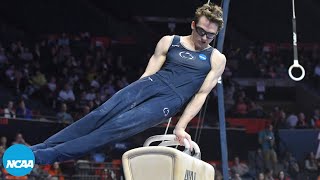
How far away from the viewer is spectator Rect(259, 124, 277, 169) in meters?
15.2

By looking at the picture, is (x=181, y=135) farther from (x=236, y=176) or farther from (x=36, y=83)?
(x=36, y=83)

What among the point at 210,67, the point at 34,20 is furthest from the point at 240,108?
the point at 210,67

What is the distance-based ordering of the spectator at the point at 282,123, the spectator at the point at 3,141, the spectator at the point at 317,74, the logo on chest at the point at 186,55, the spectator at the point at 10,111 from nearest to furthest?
the logo on chest at the point at 186,55 < the spectator at the point at 3,141 < the spectator at the point at 10,111 < the spectator at the point at 282,123 < the spectator at the point at 317,74

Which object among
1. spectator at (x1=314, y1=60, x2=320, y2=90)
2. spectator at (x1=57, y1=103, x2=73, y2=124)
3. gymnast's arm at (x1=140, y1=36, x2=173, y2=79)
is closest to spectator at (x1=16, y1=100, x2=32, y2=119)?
spectator at (x1=57, y1=103, x2=73, y2=124)

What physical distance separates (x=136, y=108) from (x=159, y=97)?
0.74ft

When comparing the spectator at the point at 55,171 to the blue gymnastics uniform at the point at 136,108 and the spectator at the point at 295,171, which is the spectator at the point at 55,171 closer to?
the spectator at the point at 295,171

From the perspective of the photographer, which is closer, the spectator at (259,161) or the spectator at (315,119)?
the spectator at (259,161)

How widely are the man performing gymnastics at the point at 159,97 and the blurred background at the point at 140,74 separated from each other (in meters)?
5.84

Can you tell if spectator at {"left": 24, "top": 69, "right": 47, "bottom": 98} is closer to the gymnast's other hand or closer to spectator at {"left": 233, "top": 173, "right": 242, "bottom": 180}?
spectator at {"left": 233, "top": 173, "right": 242, "bottom": 180}

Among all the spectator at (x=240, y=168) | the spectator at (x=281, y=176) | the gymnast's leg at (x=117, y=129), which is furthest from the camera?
the spectator at (x=240, y=168)

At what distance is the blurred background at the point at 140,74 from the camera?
14.1 m

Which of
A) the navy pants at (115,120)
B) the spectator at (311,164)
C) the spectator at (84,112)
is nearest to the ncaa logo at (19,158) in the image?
the navy pants at (115,120)

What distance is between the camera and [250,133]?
52.0 ft

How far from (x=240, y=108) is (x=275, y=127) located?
1205 millimetres
